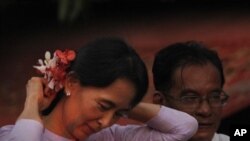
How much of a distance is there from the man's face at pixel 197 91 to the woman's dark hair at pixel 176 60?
2 cm

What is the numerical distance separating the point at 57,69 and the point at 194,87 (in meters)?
0.69

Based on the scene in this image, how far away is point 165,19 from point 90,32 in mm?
319

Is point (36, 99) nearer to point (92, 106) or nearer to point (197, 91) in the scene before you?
point (92, 106)

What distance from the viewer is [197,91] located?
2207mm

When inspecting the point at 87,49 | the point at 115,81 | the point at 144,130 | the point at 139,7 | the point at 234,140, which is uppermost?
the point at 139,7

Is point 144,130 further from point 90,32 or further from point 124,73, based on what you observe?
Answer: point 90,32

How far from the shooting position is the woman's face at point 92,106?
1.66 meters

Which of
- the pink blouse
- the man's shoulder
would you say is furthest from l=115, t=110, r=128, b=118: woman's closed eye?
the man's shoulder

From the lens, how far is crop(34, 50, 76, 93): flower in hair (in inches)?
66.5

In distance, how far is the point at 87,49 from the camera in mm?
1772

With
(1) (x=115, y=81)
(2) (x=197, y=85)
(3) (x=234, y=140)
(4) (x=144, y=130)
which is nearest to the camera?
(1) (x=115, y=81)

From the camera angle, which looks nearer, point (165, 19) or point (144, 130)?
point (144, 130)

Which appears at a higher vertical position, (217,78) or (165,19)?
(165,19)

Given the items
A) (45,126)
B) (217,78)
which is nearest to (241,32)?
(217,78)
